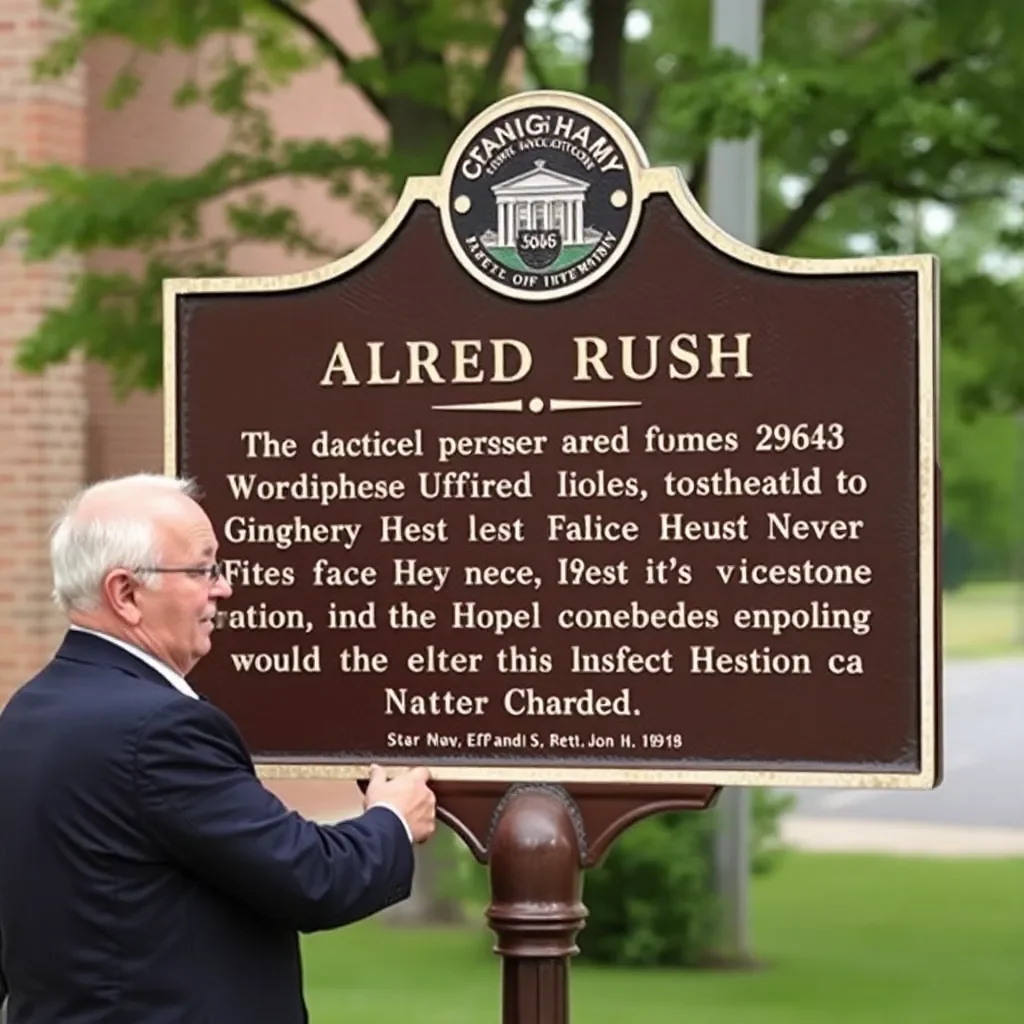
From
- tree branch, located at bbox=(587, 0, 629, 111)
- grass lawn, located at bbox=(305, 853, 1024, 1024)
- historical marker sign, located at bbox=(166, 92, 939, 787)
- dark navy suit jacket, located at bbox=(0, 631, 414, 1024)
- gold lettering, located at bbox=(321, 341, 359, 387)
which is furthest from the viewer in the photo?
tree branch, located at bbox=(587, 0, 629, 111)

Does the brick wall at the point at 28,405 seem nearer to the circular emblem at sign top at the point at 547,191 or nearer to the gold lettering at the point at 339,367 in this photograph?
the gold lettering at the point at 339,367

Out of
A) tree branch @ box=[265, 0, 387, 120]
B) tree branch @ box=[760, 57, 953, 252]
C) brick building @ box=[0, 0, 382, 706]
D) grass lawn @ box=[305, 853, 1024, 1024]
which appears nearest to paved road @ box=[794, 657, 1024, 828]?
grass lawn @ box=[305, 853, 1024, 1024]

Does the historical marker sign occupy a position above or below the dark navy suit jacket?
above

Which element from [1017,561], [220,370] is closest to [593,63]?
[220,370]

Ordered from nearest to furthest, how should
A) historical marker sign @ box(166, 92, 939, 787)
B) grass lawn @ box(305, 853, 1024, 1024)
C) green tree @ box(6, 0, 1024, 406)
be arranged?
historical marker sign @ box(166, 92, 939, 787), green tree @ box(6, 0, 1024, 406), grass lawn @ box(305, 853, 1024, 1024)

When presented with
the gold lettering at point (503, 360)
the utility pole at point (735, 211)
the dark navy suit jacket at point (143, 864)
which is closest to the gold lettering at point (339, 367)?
the gold lettering at point (503, 360)

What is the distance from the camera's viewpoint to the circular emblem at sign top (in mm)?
4180

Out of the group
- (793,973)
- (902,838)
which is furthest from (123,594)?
(902,838)

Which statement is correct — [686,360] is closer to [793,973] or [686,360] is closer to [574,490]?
[574,490]

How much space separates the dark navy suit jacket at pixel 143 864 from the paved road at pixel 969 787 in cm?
1120

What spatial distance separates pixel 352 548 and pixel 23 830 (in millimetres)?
1072

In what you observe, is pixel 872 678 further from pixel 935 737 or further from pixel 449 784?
pixel 449 784

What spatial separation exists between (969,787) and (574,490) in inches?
626

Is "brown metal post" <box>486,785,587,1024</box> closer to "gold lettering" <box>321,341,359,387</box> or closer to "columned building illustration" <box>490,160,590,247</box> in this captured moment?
"gold lettering" <box>321,341,359,387</box>
